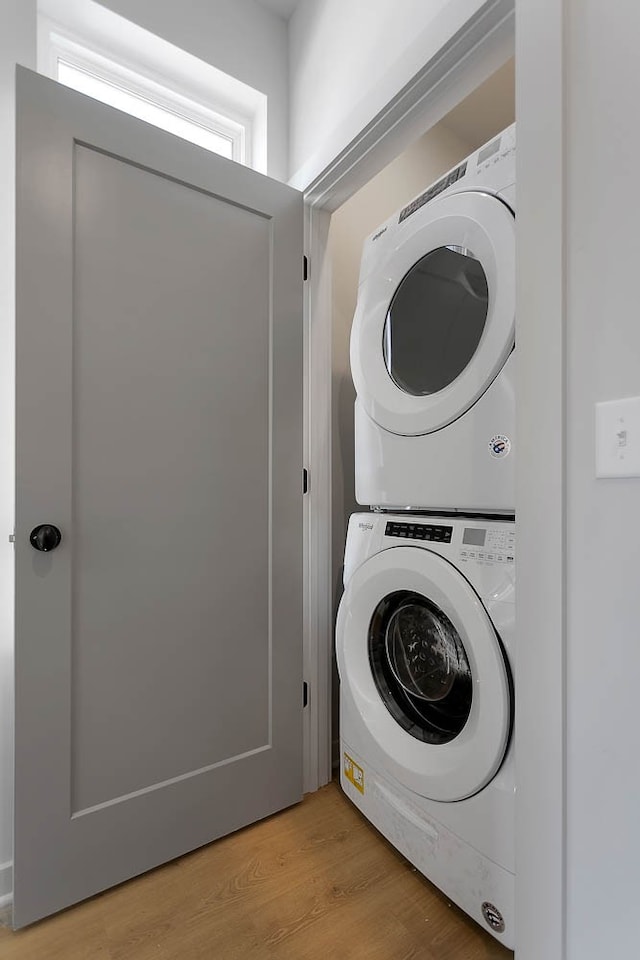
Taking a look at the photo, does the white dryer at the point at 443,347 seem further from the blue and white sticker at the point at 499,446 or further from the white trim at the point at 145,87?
the white trim at the point at 145,87

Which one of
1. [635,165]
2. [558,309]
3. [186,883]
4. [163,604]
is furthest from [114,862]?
[635,165]

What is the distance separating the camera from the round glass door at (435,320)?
1.15m

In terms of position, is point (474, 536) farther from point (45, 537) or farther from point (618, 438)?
point (45, 537)

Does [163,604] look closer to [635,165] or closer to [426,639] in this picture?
[426,639]

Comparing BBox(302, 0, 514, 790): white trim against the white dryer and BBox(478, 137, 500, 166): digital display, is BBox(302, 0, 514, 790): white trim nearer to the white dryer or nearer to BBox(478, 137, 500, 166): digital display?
the white dryer

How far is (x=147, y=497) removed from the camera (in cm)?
129

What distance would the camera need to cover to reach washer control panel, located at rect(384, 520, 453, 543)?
1150mm

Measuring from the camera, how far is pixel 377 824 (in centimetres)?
137

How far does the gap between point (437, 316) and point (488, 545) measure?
1.95ft

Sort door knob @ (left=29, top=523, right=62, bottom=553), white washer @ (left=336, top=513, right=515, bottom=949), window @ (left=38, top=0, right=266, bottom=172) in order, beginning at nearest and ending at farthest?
white washer @ (left=336, top=513, right=515, bottom=949), door knob @ (left=29, top=523, right=62, bottom=553), window @ (left=38, top=0, right=266, bottom=172)

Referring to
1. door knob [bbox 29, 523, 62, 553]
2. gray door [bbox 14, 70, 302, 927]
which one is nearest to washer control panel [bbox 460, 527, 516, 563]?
gray door [bbox 14, 70, 302, 927]

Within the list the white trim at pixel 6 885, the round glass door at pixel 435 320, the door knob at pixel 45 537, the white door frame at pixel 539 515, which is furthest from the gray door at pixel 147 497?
the white door frame at pixel 539 515

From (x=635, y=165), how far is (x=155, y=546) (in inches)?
48.2

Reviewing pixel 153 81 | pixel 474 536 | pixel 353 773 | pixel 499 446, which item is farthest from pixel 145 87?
pixel 353 773
